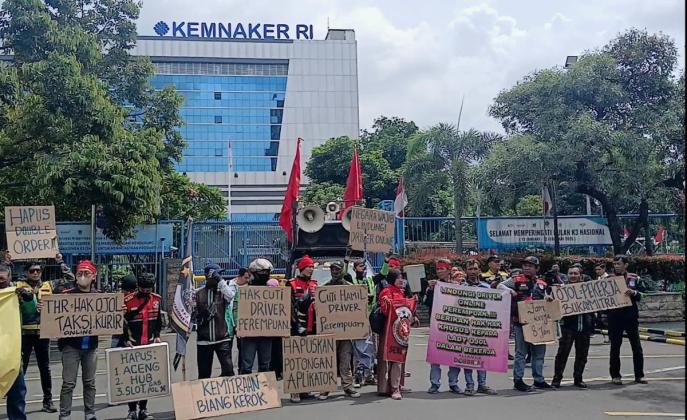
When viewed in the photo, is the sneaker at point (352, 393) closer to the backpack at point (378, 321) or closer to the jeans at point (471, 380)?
the backpack at point (378, 321)

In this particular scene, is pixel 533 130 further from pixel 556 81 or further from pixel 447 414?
pixel 447 414

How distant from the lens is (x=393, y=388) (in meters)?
9.12

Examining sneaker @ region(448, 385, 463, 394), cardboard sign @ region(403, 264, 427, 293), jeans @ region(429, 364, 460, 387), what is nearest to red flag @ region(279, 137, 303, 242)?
cardboard sign @ region(403, 264, 427, 293)

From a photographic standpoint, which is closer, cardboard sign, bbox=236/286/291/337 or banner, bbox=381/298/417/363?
cardboard sign, bbox=236/286/291/337

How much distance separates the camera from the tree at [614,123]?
20.2 meters

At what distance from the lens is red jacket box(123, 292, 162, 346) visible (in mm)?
8188

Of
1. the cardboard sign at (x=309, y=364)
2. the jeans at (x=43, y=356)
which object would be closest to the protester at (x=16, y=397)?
the jeans at (x=43, y=356)

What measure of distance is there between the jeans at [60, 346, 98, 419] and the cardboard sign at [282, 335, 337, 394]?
2.27 meters

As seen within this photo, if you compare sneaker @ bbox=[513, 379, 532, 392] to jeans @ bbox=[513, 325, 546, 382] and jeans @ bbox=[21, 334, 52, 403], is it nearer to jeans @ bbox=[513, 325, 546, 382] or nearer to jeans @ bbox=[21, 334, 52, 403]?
jeans @ bbox=[513, 325, 546, 382]

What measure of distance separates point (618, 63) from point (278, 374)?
16.6 meters

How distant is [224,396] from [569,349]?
466cm

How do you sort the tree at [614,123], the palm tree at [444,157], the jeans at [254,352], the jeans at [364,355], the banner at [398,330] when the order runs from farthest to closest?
the palm tree at [444,157] < the tree at [614,123] < the jeans at [364,355] < the banner at [398,330] < the jeans at [254,352]

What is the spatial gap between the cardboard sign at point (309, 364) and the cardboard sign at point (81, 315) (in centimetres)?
208

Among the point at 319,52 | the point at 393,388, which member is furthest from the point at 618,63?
the point at 319,52
